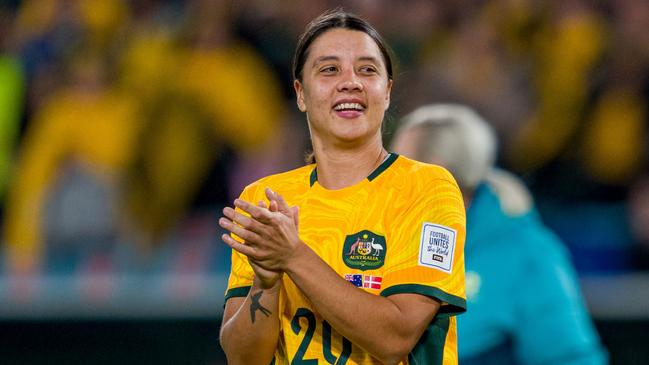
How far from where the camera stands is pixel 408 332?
2.33m

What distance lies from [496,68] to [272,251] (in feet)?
14.5

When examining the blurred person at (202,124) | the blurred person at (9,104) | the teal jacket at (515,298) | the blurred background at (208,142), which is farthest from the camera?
the blurred person at (9,104)

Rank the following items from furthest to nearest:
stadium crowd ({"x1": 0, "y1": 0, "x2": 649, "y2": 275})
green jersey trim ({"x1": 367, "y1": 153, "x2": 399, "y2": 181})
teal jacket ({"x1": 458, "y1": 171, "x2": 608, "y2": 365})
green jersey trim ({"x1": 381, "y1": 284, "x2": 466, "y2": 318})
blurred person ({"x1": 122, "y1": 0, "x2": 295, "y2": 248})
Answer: blurred person ({"x1": 122, "y1": 0, "x2": 295, "y2": 248}) < stadium crowd ({"x1": 0, "y1": 0, "x2": 649, "y2": 275}) < teal jacket ({"x1": 458, "y1": 171, "x2": 608, "y2": 365}) < green jersey trim ({"x1": 367, "y1": 153, "x2": 399, "y2": 181}) < green jersey trim ({"x1": 381, "y1": 284, "x2": 466, "y2": 318})

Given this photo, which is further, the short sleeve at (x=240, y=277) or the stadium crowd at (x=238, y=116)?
the stadium crowd at (x=238, y=116)

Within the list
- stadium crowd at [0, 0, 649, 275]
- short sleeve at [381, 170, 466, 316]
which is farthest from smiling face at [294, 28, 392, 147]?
stadium crowd at [0, 0, 649, 275]

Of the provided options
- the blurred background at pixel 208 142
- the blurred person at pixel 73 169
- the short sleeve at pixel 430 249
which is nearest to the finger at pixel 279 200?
the short sleeve at pixel 430 249

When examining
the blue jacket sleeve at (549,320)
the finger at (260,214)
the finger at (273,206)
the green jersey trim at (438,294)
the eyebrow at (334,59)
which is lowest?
the green jersey trim at (438,294)

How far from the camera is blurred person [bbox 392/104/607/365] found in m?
3.90

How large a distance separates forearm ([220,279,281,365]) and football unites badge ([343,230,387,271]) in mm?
175

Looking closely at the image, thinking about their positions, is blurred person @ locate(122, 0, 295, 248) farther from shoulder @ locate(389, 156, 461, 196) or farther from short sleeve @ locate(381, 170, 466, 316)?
short sleeve @ locate(381, 170, 466, 316)

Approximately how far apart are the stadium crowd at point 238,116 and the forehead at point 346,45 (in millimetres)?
3213

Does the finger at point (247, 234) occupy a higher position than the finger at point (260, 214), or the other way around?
the finger at point (260, 214)

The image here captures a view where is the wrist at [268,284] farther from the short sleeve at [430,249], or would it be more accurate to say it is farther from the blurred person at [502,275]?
the blurred person at [502,275]

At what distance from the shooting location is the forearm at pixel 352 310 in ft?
7.51
